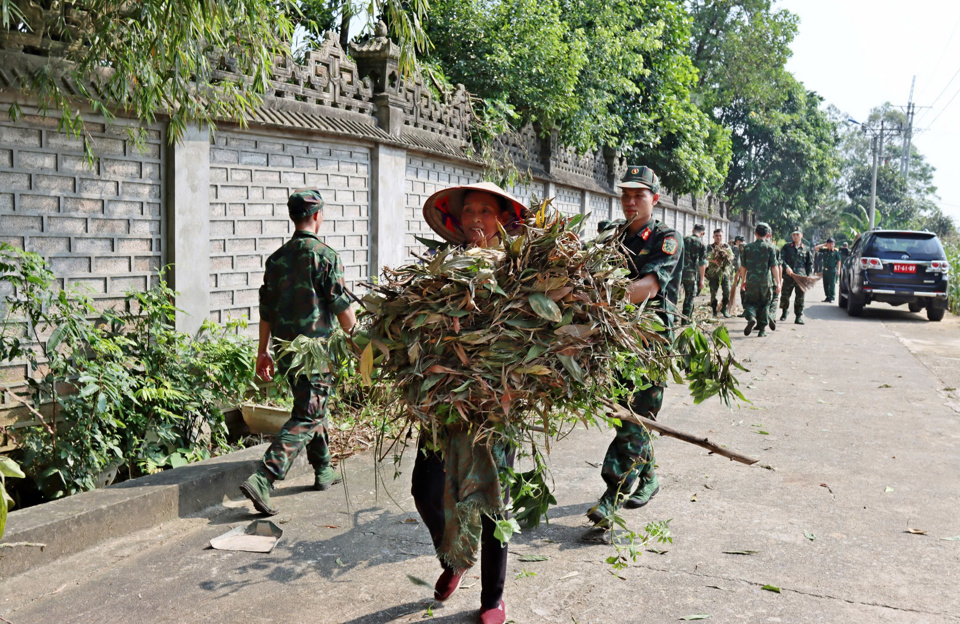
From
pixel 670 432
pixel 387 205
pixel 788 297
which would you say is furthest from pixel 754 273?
pixel 670 432

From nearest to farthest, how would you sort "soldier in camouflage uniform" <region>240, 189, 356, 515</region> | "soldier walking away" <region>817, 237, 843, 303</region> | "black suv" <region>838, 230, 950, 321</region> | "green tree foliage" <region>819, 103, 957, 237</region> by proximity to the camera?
"soldier in camouflage uniform" <region>240, 189, 356, 515</region> < "black suv" <region>838, 230, 950, 321</region> < "soldier walking away" <region>817, 237, 843, 303</region> < "green tree foliage" <region>819, 103, 957, 237</region>

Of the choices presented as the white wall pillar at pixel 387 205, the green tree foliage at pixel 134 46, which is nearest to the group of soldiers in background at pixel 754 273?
the white wall pillar at pixel 387 205

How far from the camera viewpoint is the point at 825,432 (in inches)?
264

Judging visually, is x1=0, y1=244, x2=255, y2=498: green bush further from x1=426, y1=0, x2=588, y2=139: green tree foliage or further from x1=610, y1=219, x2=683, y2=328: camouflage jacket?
x1=426, y1=0, x2=588, y2=139: green tree foliage

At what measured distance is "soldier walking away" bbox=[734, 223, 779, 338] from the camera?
13.1 meters

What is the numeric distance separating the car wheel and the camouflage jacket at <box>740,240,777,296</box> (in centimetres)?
539

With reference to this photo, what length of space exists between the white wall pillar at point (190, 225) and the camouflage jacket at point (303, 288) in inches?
49.3

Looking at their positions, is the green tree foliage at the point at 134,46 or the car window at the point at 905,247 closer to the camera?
the green tree foliage at the point at 134,46

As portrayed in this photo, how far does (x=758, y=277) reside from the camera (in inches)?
514

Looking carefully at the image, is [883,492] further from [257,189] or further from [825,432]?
[257,189]

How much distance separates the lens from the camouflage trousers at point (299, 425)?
4.60 metres

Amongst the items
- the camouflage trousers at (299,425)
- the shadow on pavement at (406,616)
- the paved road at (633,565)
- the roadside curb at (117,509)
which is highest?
the camouflage trousers at (299,425)

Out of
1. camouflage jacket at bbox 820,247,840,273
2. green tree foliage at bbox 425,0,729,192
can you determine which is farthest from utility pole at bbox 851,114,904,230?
green tree foliage at bbox 425,0,729,192

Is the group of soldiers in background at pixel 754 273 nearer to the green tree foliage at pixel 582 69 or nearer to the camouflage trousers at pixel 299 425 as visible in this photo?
the green tree foliage at pixel 582 69
